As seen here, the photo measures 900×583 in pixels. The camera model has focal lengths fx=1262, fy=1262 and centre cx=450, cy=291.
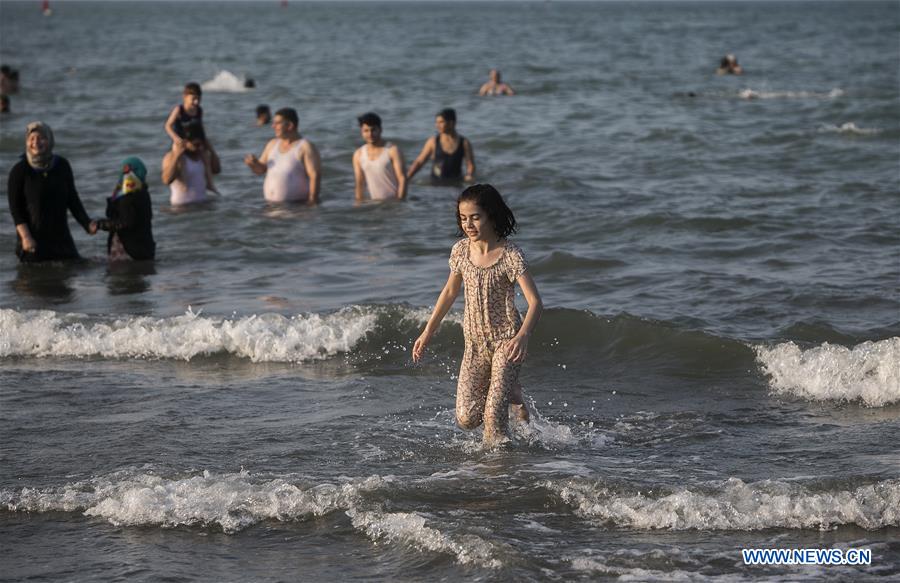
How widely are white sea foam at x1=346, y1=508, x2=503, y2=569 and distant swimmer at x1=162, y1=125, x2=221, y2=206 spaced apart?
27.2 ft

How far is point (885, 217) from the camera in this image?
44.1 feet

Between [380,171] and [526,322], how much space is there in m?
8.80

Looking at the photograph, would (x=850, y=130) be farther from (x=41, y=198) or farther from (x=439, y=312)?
(x=439, y=312)

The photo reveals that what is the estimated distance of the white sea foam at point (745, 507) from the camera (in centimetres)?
586

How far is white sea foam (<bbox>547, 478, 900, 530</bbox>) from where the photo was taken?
5.86m

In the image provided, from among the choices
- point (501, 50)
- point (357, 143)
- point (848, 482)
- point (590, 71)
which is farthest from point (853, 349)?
point (501, 50)

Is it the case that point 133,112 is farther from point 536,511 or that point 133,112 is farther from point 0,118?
point 536,511

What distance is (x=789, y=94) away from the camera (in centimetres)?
2852

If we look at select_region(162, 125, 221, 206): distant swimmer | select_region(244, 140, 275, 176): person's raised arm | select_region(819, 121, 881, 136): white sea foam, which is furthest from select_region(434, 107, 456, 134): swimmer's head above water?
select_region(819, 121, 881, 136): white sea foam

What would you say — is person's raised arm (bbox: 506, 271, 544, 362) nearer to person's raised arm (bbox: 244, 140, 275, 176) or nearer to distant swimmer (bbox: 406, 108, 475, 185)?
→ person's raised arm (bbox: 244, 140, 275, 176)

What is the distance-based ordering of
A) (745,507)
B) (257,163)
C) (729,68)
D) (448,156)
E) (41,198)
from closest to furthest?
(745,507) < (41,198) < (257,163) < (448,156) < (729,68)

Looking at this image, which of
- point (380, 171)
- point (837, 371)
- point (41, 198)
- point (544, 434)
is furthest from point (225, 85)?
point (544, 434)

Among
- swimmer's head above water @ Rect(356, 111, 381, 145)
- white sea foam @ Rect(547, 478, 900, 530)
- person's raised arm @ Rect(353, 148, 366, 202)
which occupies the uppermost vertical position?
→ swimmer's head above water @ Rect(356, 111, 381, 145)

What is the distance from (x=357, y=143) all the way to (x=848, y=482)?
15.4m
